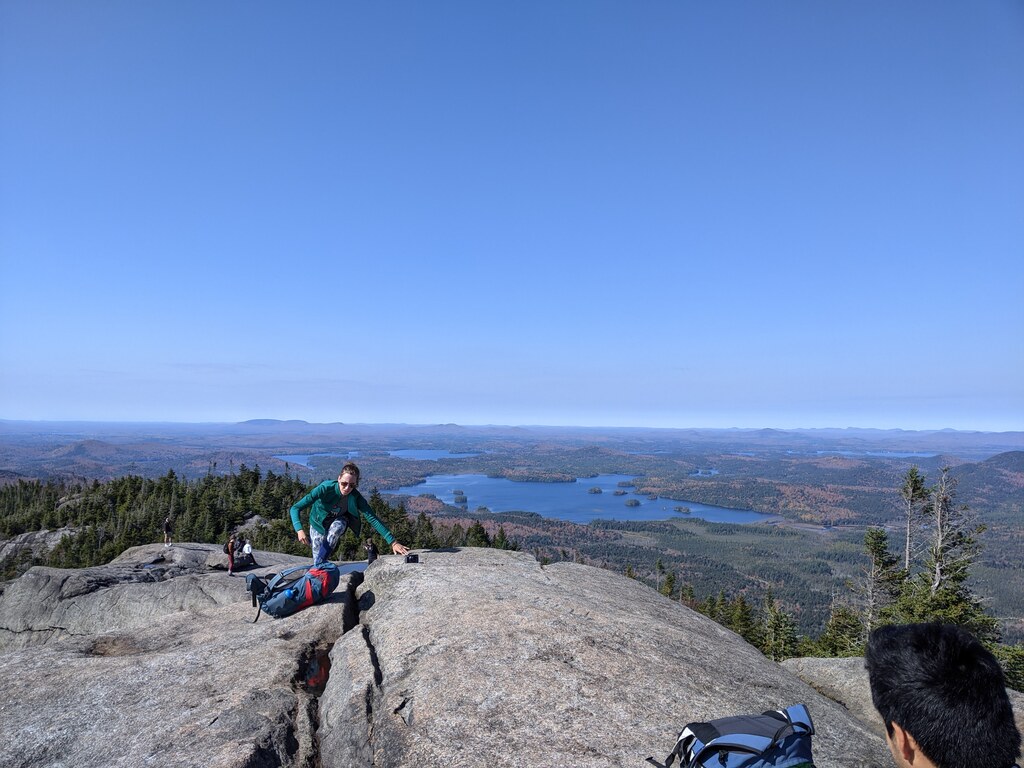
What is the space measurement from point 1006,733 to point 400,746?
579 centimetres

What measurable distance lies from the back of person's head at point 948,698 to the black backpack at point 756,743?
690 millimetres

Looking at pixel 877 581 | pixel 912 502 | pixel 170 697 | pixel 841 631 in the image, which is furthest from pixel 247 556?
pixel 841 631

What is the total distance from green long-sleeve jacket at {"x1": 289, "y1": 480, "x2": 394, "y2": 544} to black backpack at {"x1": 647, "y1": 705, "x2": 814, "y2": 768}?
8952mm

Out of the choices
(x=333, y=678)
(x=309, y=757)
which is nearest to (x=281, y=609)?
(x=333, y=678)

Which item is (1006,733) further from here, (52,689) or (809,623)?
(809,623)

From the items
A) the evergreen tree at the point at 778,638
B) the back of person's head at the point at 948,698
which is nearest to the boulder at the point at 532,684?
the back of person's head at the point at 948,698

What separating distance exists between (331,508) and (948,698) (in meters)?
11.6

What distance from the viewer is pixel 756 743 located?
3.73 meters

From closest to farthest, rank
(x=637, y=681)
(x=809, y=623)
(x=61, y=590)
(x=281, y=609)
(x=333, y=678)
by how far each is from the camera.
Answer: (x=637, y=681), (x=333, y=678), (x=281, y=609), (x=61, y=590), (x=809, y=623)

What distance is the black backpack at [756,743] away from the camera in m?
3.66

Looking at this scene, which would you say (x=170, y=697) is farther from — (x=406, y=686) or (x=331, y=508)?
(x=331, y=508)

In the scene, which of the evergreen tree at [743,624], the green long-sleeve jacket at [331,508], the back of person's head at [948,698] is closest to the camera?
the back of person's head at [948,698]

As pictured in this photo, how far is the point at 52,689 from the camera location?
7.73 meters

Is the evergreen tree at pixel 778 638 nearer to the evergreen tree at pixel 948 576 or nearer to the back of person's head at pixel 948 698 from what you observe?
the evergreen tree at pixel 948 576
